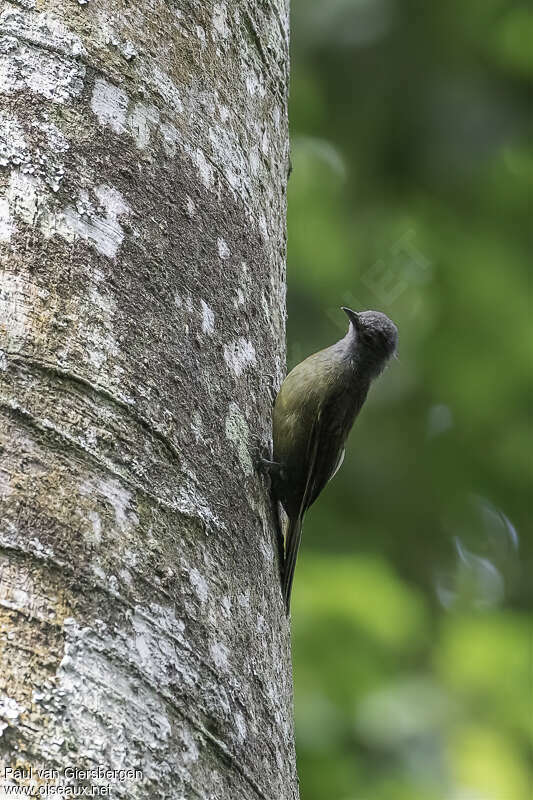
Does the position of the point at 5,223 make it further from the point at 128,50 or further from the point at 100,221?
the point at 128,50

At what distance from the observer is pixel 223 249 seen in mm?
2566

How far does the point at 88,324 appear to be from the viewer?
80.2 inches

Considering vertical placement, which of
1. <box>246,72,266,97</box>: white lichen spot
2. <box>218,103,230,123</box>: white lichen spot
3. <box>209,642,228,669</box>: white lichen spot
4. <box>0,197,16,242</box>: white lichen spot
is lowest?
<box>209,642,228,669</box>: white lichen spot

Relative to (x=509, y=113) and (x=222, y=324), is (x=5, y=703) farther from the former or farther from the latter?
(x=509, y=113)

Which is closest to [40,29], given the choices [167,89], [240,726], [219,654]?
[167,89]

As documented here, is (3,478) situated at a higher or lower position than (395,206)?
lower

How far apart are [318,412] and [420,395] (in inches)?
108

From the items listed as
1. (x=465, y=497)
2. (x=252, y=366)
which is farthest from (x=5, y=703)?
(x=465, y=497)

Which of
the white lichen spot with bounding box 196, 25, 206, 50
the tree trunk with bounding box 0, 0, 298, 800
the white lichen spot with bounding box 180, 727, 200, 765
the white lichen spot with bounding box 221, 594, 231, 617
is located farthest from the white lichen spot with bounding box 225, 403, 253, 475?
the white lichen spot with bounding box 196, 25, 206, 50

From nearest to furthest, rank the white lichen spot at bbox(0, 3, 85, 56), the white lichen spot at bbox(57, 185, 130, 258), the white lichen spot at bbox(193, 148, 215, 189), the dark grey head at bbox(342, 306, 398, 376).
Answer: the white lichen spot at bbox(57, 185, 130, 258), the white lichen spot at bbox(0, 3, 85, 56), the white lichen spot at bbox(193, 148, 215, 189), the dark grey head at bbox(342, 306, 398, 376)

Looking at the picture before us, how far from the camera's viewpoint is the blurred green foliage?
5.30 meters

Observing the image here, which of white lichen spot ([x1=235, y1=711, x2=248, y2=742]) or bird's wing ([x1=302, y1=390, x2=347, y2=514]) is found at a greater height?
bird's wing ([x1=302, y1=390, x2=347, y2=514])

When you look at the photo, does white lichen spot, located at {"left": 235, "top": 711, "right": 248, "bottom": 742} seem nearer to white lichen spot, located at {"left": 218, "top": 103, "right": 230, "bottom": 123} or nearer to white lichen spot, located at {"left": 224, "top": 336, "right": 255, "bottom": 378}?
white lichen spot, located at {"left": 224, "top": 336, "right": 255, "bottom": 378}

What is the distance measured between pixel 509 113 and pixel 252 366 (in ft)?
12.1
